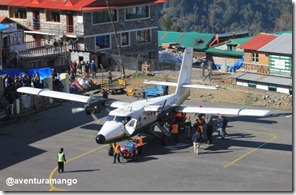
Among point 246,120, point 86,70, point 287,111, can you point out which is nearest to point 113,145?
point 246,120

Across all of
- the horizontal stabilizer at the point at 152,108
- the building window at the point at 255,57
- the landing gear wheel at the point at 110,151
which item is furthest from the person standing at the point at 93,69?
the landing gear wheel at the point at 110,151

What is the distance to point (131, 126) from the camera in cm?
3838

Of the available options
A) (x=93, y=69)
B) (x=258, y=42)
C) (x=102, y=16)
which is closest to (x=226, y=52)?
(x=258, y=42)

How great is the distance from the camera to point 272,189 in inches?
1273

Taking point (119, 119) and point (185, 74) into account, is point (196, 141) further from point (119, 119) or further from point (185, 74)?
point (185, 74)

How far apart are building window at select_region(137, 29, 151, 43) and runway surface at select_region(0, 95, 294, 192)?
26.9 m

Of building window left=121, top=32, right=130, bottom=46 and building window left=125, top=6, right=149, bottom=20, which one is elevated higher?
building window left=125, top=6, right=149, bottom=20

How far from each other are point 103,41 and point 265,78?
1681 centimetres

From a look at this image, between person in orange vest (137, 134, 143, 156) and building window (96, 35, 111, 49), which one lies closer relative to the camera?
person in orange vest (137, 134, 143, 156)

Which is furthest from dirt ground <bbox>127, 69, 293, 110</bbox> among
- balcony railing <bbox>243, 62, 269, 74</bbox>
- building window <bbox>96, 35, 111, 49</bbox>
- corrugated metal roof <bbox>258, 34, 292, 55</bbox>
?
building window <bbox>96, 35, 111, 49</bbox>

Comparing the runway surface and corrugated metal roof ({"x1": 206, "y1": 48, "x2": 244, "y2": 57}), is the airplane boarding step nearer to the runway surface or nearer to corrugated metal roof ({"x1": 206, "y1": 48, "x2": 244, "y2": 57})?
the runway surface

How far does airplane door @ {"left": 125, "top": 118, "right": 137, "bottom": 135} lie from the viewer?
38.2m

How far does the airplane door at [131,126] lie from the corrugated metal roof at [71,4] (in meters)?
29.5

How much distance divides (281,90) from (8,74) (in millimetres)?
23979
